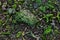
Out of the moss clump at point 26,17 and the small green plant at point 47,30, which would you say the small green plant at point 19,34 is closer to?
the moss clump at point 26,17

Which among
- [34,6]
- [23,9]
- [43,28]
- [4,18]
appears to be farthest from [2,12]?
[43,28]

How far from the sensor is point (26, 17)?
4.82m

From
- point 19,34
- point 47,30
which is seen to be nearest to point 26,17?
point 19,34

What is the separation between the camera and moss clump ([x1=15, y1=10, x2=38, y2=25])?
15.8ft

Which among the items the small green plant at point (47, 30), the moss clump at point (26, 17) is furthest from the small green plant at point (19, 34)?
the small green plant at point (47, 30)

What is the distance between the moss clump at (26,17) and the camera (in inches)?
190

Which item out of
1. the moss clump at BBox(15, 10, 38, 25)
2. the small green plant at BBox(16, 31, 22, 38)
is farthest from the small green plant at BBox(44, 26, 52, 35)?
the small green plant at BBox(16, 31, 22, 38)

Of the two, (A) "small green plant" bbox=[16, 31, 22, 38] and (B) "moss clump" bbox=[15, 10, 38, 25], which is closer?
(A) "small green plant" bbox=[16, 31, 22, 38]

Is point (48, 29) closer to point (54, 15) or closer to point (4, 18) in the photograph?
point (54, 15)

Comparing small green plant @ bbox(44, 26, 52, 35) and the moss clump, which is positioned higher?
the moss clump

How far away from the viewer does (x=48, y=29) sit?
15.7 feet

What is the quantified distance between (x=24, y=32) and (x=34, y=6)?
2.80 ft

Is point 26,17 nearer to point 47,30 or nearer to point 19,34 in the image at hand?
point 19,34

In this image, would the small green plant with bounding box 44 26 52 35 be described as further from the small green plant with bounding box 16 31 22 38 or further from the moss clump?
the small green plant with bounding box 16 31 22 38
